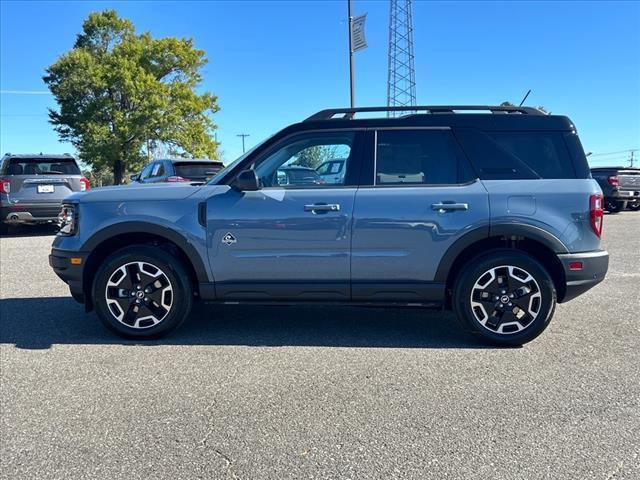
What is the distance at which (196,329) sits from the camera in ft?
15.9

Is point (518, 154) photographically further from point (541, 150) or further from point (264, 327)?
point (264, 327)

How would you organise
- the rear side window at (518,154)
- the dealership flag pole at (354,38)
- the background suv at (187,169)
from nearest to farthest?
the rear side window at (518,154) < the background suv at (187,169) < the dealership flag pole at (354,38)

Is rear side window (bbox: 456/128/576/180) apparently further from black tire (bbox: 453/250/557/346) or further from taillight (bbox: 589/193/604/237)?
black tire (bbox: 453/250/557/346)

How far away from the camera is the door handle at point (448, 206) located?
4.21m

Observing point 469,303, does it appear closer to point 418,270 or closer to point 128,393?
point 418,270

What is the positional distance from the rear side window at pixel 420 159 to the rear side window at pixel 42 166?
9.44 meters

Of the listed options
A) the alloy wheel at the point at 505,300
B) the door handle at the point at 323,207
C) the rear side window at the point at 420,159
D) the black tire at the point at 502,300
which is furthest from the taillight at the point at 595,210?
the door handle at the point at 323,207

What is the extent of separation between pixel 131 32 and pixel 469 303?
1561 inches

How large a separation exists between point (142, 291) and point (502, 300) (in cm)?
306

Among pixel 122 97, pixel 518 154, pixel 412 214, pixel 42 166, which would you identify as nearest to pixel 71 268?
pixel 412 214

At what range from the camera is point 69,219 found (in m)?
4.58

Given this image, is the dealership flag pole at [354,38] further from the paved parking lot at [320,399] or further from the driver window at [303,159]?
the paved parking lot at [320,399]

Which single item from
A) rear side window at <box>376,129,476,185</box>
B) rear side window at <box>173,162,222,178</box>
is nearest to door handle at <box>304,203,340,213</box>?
rear side window at <box>376,129,476,185</box>

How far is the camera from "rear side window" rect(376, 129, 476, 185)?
171 inches
